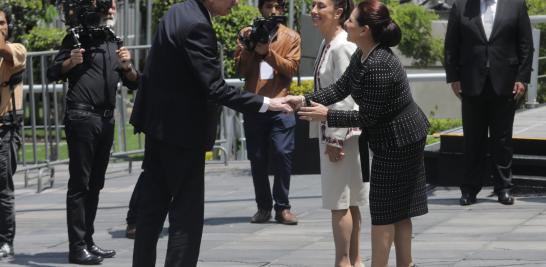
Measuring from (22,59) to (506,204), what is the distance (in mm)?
4148

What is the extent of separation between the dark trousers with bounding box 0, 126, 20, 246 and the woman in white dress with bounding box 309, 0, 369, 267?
238 centimetres

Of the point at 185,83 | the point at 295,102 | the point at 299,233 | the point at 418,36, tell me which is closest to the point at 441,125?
the point at 418,36

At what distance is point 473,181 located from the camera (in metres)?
10.7

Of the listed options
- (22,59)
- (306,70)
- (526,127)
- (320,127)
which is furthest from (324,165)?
(306,70)

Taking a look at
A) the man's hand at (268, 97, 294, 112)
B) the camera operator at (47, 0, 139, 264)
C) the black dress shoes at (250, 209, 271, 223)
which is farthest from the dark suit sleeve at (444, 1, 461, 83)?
the man's hand at (268, 97, 294, 112)

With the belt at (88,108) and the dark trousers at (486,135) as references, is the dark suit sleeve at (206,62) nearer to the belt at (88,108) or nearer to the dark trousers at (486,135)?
the belt at (88,108)

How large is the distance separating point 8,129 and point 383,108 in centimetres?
324

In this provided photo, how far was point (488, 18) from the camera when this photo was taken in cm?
1069

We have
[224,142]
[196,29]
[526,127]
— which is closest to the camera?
[196,29]

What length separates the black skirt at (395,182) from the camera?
732 centimetres

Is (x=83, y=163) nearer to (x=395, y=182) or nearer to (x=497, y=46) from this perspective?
(x=395, y=182)

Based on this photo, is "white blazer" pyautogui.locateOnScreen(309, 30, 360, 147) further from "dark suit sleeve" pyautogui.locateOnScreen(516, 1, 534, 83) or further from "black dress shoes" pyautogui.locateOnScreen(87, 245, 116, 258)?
"dark suit sleeve" pyautogui.locateOnScreen(516, 1, 534, 83)

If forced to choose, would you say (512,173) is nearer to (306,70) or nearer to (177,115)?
(306,70)

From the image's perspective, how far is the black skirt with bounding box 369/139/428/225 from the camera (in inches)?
288
